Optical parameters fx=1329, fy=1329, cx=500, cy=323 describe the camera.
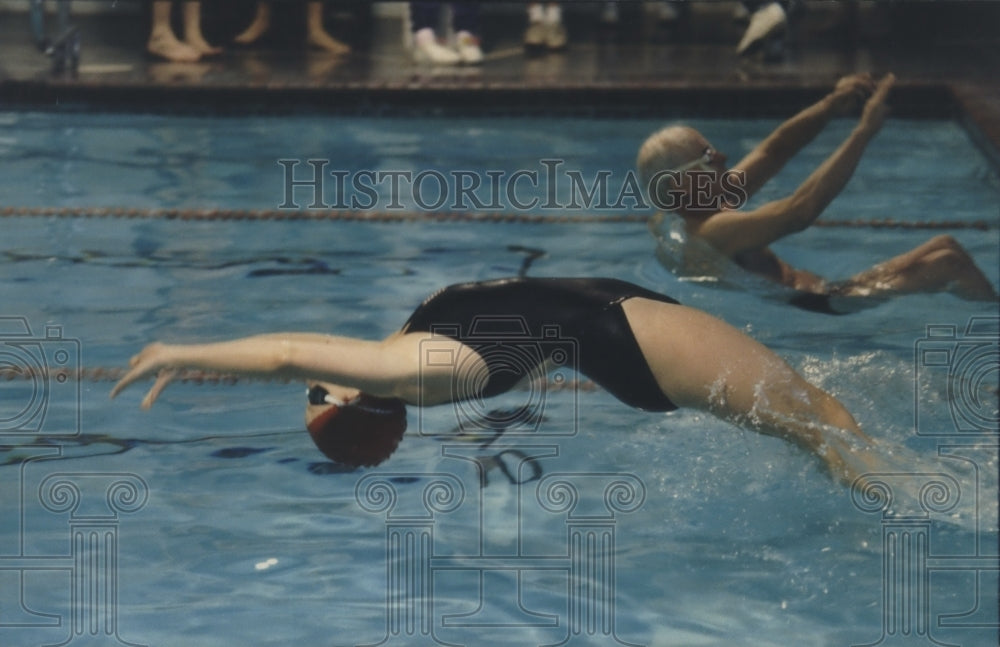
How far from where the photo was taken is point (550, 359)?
9.92 feet

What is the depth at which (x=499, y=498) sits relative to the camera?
11.3 ft

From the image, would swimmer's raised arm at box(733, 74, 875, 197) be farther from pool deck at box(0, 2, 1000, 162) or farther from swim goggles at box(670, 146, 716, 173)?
pool deck at box(0, 2, 1000, 162)

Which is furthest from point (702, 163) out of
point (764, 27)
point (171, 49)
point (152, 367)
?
point (171, 49)

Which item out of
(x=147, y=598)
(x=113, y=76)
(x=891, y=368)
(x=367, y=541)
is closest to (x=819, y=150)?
(x=891, y=368)

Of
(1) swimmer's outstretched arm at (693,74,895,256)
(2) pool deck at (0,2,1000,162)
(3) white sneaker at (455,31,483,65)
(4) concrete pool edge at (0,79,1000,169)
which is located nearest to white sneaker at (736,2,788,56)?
(2) pool deck at (0,2,1000,162)

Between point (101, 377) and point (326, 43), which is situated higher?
point (326, 43)

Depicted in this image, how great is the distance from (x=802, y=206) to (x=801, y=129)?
1.33 feet

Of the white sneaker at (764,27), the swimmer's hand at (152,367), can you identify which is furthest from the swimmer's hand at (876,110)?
the white sneaker at (764,27)

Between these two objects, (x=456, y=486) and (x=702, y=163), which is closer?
(x=456, y=486)

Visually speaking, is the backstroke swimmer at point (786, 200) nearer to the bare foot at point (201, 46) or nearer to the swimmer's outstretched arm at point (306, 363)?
the swimmer's outstretched arm at point (306, 363)

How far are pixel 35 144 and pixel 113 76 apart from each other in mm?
902

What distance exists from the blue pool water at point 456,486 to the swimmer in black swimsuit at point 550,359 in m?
0.23

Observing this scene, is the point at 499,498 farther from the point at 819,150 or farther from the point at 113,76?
the point at 113,76

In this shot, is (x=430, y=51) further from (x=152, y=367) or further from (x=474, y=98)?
(x=152, y=367)
